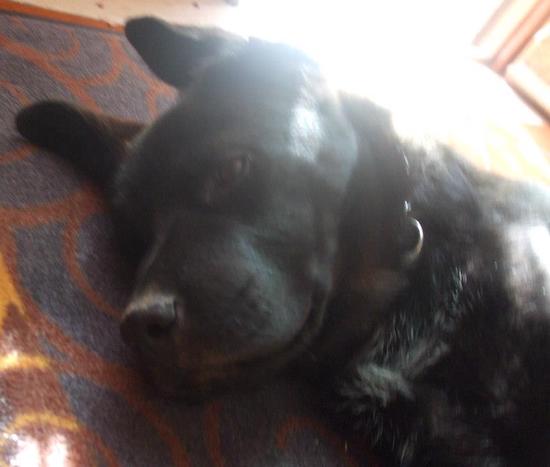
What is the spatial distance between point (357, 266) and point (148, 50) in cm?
60

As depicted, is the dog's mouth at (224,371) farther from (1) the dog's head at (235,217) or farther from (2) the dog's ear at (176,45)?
(2) the dog's ear at (176,45)

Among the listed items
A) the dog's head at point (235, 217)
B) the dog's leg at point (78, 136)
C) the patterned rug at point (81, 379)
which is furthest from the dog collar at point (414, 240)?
the dog's leg at point (78, 136)

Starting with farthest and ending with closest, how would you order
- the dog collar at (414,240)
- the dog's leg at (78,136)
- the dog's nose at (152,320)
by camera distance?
the dog's leg at (78,136) → the dog collar at (414,240) → the dog's nose at (152,320)

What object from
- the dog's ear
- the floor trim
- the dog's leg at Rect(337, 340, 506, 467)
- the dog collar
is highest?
the dog collar

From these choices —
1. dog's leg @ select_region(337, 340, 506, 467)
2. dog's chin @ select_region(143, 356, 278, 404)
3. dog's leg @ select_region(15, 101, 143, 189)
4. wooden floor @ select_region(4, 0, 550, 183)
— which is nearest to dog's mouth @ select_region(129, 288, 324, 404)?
dog's chin @ select_region(143, 356, 278, 404)

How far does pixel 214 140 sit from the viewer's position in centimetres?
92

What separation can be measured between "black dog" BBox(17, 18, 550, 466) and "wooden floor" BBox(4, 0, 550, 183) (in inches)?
33.2

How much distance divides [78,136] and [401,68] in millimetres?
1817

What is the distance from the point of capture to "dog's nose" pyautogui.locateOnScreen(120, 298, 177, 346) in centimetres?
72

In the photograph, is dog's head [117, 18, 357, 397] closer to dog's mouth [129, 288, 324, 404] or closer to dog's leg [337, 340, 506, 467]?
dog's mouth [129, 288, 324, 404]

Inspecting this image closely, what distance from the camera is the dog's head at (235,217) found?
761 mm

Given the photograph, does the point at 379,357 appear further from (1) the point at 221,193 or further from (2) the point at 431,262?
(1) the point at 221,193

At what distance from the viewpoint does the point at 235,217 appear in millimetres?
859

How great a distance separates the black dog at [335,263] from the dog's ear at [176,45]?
0.09m
